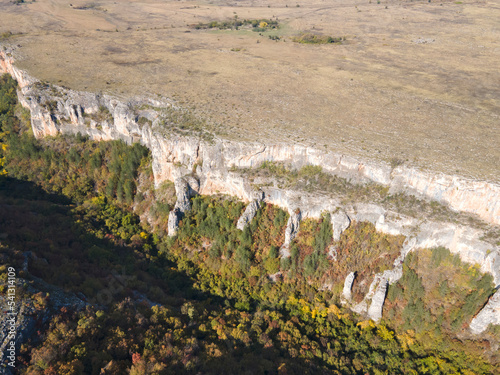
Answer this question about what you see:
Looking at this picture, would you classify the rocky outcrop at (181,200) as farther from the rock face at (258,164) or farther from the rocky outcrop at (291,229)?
the rocky outcrop at (291,229)

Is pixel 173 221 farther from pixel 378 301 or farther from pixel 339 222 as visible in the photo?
pixel 378 301

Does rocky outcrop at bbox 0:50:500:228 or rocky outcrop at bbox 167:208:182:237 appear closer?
rocky outcrop at bbox 0:50:500:228

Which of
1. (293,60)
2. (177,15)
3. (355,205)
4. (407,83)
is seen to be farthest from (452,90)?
(177,15)

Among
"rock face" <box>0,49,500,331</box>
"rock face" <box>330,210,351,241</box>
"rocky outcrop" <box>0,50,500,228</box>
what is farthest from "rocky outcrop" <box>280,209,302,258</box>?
"rocky outcrop" <box>0,50,500,228</box>

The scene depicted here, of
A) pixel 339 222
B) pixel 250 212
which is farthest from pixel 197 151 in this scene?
pixel 339 222

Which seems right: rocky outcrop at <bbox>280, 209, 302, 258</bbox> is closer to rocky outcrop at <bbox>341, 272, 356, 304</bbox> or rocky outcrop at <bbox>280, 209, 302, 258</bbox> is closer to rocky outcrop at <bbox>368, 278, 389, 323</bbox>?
rocky outcrop at <bbox>341, 272, 356, 304</bbox>

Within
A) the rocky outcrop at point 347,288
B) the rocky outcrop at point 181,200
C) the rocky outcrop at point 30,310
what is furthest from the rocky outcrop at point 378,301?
the rocky outcrop at point 30,310

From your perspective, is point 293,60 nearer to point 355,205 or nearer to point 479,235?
point 355,205
